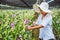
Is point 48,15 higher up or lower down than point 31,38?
higher up

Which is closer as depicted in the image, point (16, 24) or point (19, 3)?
point (16, 24)

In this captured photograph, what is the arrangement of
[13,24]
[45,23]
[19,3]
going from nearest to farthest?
[45,23] → [13,24] → [19,3]

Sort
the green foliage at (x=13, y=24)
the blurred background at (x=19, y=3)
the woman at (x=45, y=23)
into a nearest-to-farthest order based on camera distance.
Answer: the woman at (x=45, y=23), the green foliage at (x=13, y=24), the blurred background at (x=19, y=3)

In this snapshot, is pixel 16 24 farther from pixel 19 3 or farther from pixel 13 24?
pixel 19 3

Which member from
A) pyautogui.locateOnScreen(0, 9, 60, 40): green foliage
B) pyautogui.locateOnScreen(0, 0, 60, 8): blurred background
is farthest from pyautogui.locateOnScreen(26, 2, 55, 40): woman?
pyautogui.locateOnScreen(0, 0, 60, 8): blurred background

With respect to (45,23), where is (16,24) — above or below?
below

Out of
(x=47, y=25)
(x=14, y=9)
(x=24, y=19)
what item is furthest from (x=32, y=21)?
(x=47, y=25)

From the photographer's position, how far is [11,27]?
5754mm

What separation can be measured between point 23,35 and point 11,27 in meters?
0.33

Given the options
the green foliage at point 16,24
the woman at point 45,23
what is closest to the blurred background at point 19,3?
the green foliage at point 16,24

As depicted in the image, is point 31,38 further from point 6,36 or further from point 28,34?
point 6,36

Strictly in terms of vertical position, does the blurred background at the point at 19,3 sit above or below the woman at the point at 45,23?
above

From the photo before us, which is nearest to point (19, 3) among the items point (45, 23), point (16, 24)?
point (16, 24)

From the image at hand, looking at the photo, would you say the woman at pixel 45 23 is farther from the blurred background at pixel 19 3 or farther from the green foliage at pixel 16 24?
the blurred background at pixel 19 3
